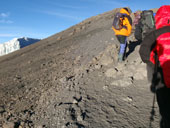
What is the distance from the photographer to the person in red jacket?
1.86 m

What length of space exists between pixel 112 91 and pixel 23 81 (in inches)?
183

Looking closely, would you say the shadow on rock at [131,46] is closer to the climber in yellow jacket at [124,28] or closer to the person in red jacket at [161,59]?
Result: the climber in yellow jacket at [124,28]

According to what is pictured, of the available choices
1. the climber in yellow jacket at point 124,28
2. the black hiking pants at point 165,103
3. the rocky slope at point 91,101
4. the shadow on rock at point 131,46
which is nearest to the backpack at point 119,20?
the climber in yellow jacket at point 124,28

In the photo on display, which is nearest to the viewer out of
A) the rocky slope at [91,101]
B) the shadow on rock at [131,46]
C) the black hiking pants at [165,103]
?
the black hiking pants at [165,103]

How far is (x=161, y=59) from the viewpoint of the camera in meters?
1.93

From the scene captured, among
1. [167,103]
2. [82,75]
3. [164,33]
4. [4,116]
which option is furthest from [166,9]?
[4,116]

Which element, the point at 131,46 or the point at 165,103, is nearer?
the point at 165,103

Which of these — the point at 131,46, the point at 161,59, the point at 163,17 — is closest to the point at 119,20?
the point at 131,46

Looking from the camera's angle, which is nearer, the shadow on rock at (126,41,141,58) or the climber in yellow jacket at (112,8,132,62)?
the climber in yellow jacket at (112,8,132,62)

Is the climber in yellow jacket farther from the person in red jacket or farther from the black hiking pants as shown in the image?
the black hiking pants

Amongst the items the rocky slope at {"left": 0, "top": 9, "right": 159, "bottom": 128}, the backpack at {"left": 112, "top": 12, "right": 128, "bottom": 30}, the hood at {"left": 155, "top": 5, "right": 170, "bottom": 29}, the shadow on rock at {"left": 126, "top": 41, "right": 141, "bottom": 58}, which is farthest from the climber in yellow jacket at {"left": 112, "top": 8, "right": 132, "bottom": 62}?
the hood at {"left": 155, "top": 5, "right": 170, "bottom": 29}

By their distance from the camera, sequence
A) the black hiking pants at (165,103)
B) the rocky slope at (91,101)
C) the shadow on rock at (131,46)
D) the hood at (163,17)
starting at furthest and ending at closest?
the shadow on rock at (131,46)
the rocky slope at (91,101)
the hood at (163,17)
the black hiking pants at (165,103)

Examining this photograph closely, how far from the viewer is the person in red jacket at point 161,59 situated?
186cm

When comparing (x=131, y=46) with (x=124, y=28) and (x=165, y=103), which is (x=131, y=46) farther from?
(x=165, y=103)
